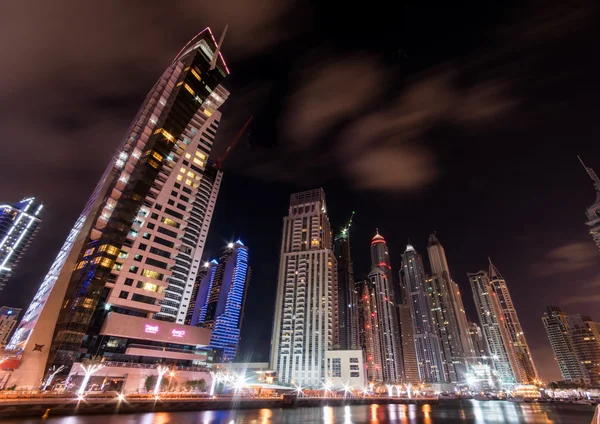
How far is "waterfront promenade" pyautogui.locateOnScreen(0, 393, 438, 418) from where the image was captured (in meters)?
36.1

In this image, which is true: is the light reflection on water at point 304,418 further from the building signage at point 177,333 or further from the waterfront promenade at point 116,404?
the building signage at point 177,333

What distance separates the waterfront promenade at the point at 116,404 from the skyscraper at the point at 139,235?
60.7 feet

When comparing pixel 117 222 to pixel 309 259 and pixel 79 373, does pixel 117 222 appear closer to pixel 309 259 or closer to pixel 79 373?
pixel 79 373

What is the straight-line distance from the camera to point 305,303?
128125 mm

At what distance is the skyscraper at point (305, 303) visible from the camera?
11638cm

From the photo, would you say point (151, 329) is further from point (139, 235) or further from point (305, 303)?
point (305, 303)

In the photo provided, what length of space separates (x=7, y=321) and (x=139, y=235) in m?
169

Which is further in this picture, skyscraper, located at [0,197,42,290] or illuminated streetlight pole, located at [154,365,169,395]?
skyscraper, located at [0,197,42,290]

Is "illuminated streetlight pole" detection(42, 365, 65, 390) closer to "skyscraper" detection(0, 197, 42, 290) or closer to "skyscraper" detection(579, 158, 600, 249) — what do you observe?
"skyscraper" detection(0, 197, 42, 290)

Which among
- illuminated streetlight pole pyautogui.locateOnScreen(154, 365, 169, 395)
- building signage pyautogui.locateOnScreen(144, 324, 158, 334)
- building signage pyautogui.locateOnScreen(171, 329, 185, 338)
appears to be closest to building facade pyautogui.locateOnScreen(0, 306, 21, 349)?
building signage pyautogui.locateOnScreen(144, 324, 158, 334)

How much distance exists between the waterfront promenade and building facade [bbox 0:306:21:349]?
17140 centimetres

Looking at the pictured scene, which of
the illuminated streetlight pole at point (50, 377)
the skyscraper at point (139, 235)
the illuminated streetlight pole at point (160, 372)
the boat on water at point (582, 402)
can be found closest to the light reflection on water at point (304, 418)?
the illuminated streetlight pole at point (160, 372)

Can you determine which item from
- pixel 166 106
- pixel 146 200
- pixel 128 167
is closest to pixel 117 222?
pixel 146 200

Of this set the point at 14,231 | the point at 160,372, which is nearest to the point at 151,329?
the point at 160,372
